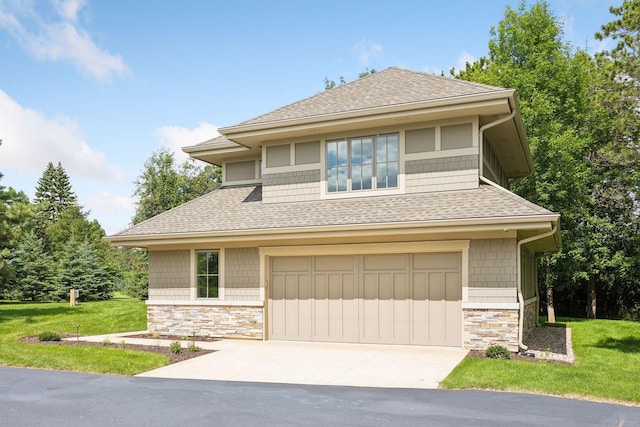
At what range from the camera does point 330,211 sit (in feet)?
48.2

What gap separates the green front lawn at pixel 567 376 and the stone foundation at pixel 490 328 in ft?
4.37

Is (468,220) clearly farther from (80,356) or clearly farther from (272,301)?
(80,356)

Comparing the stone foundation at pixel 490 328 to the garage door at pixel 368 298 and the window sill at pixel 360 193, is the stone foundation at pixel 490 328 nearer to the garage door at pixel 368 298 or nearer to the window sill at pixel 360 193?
the garage door at pixel 368 298

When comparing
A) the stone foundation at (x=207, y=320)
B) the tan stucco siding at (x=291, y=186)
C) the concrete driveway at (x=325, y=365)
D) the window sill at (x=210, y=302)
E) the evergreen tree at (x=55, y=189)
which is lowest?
the concrete driveway at (x=325, y=365)

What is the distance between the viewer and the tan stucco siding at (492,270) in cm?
1267

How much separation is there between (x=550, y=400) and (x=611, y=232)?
18.7 meters

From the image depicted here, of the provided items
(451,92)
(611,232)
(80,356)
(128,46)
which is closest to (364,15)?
(451,92)

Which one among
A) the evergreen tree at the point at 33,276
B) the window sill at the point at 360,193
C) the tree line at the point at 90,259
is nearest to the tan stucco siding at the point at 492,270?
the window sill at the point at 360,193

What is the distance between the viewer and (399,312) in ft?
45.8

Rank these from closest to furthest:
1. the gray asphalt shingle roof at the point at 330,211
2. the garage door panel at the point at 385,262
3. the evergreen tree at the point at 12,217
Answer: the gray asphalt shingle roof at the point at 330,211 < the garage door panel at the point at 385,262 < the evergreen tree at the point at 12,217

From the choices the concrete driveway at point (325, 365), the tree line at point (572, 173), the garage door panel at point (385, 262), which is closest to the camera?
the concrete driveway at point (325, 365)

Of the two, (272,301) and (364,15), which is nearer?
(272,301)

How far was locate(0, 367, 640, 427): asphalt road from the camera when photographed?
7.19 meters

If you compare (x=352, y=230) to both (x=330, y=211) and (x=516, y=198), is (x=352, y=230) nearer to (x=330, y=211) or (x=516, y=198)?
(x=330, y=211)
